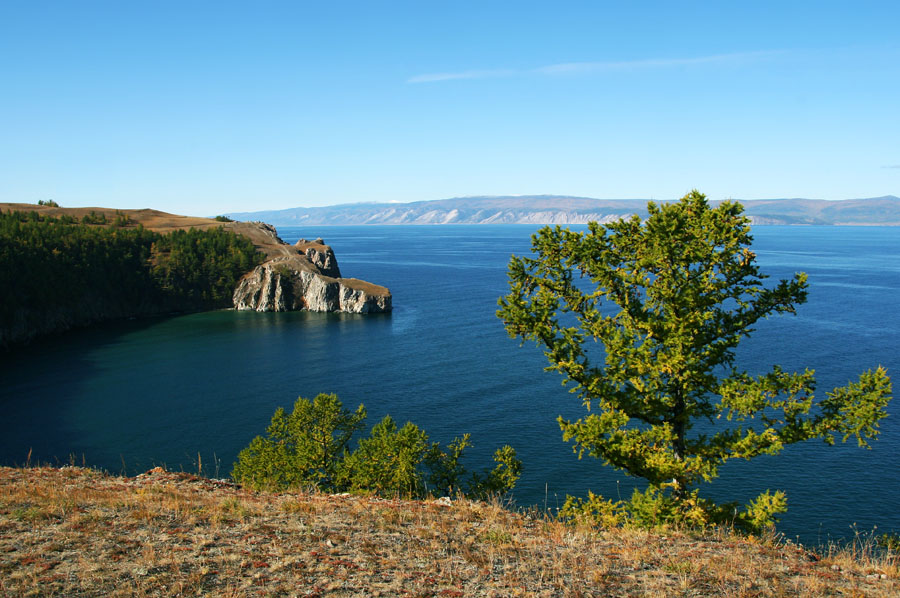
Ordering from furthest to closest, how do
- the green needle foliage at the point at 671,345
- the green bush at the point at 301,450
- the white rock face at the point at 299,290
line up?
1. the white rock face at the point at 299,290
2. the green bush at the point at 301,450
3. the green needle foliage at the point at 671,345

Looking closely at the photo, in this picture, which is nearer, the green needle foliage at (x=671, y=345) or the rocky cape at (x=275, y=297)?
the green needle foliage at (x=671, y=345)

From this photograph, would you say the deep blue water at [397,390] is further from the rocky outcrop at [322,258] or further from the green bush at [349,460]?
the rocky outcrop at [322,258]

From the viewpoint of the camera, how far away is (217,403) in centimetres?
6950

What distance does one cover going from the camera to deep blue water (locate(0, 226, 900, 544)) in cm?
4681

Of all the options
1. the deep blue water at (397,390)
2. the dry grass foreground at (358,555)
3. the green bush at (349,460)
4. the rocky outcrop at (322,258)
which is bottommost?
the deep blue water at (397,390)

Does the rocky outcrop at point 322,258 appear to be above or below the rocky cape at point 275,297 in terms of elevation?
above

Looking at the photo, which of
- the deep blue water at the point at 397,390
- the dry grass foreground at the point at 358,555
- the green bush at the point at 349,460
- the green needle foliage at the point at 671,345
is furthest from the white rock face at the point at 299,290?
the dry grass foreground at the point at 358,555

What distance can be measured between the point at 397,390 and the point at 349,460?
3795 centimetres

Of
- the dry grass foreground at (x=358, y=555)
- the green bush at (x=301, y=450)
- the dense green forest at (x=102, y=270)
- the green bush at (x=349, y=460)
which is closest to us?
the dry grass foreground at (x=358, y=555)

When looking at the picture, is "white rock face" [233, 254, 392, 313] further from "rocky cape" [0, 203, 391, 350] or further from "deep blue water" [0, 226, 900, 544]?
"deep blue water" [0, 226, 900, 544]

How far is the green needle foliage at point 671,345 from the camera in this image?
60.6ft

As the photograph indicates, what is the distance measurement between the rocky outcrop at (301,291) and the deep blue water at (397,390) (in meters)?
6.58

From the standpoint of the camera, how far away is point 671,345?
1859 centimetres

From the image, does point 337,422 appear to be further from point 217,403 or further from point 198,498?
point 217,403
